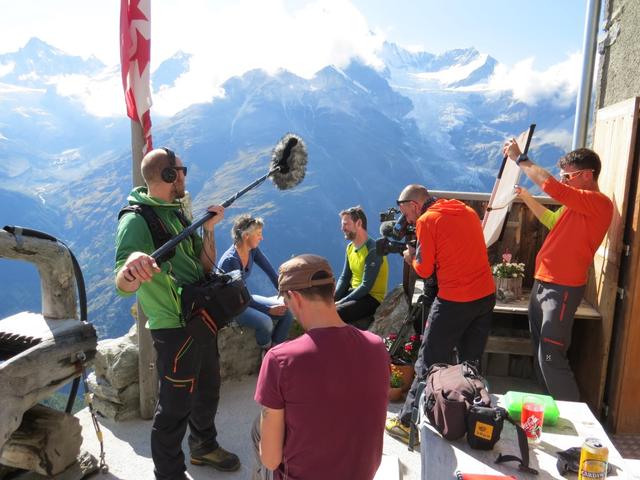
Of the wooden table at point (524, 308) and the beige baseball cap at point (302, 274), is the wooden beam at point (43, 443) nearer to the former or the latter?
the beige baseball cap at point (302, 274)

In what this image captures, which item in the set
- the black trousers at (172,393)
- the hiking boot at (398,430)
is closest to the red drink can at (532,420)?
the hiking boot at (398,430)

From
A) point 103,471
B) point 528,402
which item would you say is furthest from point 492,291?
point 103,471

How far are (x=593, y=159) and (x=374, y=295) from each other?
2346 mm

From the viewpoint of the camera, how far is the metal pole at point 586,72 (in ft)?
16.6

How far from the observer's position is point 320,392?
1708mm

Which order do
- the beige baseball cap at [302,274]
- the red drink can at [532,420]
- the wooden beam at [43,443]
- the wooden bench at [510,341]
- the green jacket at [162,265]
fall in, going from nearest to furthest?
the beige baseball cap at [302,274], the red drink can at [532,420], the green jacket at [162,265], the wooden beam at [43,443], the wooden bench at [510,341]

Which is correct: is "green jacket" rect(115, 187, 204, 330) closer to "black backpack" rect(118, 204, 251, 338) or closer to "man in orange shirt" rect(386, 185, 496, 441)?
"black backpack" rect(118, 204, 251, 338)

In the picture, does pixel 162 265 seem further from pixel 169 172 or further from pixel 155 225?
pixel 169 172

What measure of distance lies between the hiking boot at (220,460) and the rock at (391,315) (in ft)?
7.56

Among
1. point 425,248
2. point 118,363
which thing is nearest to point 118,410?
point 118,363

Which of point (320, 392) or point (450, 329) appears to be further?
point (450, 329)

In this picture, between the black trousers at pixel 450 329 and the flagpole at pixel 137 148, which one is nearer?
the black trousers at pixel 450 329

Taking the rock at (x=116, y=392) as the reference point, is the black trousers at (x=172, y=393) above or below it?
above

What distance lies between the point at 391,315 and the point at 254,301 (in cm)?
157
